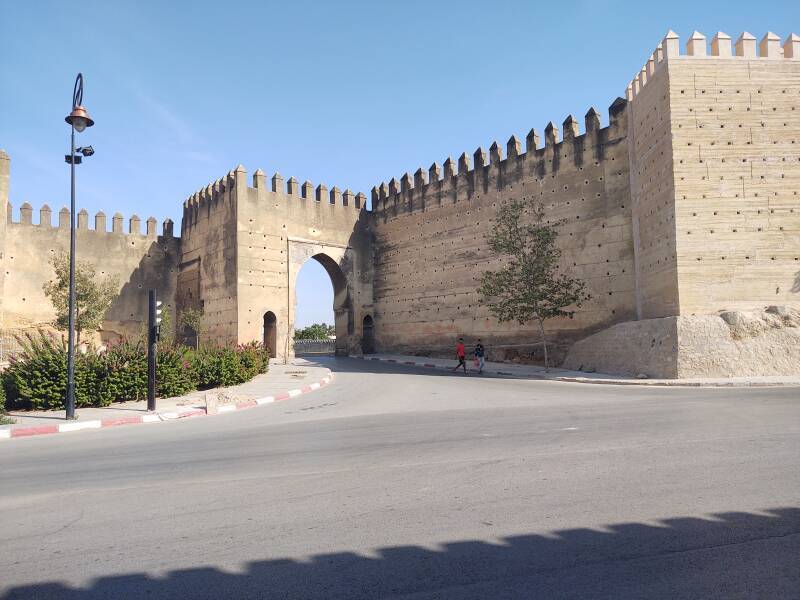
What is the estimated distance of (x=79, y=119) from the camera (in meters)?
10.4

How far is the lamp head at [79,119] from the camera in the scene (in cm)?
1034

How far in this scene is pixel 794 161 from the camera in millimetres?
15148

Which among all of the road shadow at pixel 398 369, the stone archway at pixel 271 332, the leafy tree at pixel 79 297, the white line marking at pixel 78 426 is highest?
the leafy tree at pixel 79 297

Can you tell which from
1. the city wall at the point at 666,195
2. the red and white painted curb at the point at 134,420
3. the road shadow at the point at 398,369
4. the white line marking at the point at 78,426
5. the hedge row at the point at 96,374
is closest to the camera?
the red and white painted curb at the point at 134,420

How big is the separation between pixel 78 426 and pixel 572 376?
483 inches

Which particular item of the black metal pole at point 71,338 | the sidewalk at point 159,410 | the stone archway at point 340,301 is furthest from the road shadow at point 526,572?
the stone archway at point 340,301

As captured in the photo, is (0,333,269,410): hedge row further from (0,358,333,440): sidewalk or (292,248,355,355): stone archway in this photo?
(292,248,355,355): stone archway

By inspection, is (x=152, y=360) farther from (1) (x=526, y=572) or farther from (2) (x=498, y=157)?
(2) (x=498, y=157)

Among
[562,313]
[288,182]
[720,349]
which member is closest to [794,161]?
[720,349]

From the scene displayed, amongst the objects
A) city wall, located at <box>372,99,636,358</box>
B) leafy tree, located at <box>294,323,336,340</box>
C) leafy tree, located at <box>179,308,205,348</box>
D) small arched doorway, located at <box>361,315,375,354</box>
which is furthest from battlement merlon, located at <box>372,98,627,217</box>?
leafy tree, located at <box>294,323,336,340</box>

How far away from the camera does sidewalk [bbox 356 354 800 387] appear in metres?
12.6

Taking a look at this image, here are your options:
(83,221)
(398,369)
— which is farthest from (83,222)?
(398,369)

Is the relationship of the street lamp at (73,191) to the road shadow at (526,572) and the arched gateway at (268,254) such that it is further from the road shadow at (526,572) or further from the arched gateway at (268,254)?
the arched gateway at (268,254)

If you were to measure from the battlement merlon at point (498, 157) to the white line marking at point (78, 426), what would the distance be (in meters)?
17.4
